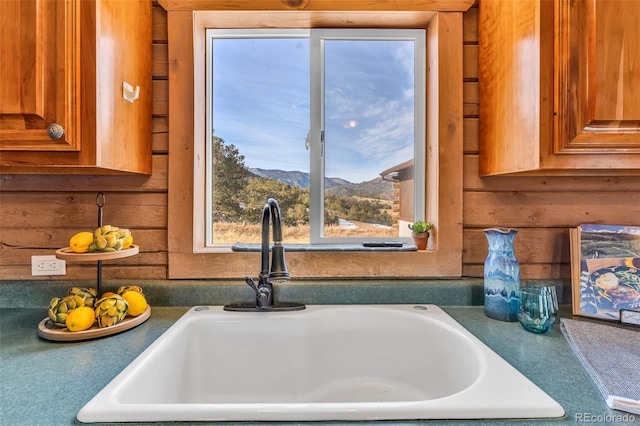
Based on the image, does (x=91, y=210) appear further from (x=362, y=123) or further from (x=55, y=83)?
(x=362, y=123)

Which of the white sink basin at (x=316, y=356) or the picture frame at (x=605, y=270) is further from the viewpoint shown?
the picture frame at (x=605, y=270)

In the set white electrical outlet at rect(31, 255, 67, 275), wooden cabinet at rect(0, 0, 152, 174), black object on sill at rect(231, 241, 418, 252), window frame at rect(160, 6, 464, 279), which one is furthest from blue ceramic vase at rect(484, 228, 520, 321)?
white electrical outlet at rect(31, 255, 67, 275)

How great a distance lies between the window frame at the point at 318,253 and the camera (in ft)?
3.76

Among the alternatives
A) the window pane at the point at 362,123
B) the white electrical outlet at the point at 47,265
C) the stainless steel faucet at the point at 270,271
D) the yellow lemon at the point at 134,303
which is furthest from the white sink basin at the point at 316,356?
the white electrical outlet at the point at 47,265

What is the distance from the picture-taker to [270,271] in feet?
3.17

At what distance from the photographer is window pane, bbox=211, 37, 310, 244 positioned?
1345mm

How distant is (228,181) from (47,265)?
71 cm

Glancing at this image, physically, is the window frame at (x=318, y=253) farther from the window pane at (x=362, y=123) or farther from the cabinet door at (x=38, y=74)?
the cabinet door at (x=38, y=74)

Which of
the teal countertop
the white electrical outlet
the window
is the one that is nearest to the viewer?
the teal countertop

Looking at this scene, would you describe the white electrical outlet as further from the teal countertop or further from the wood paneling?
the teal countertop

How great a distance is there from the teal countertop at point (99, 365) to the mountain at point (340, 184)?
1.87ft

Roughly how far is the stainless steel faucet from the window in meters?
0.32

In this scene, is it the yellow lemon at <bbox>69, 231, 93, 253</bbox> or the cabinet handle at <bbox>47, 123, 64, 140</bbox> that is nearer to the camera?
the cabinet handle at <bbox>47, 123, 64, 140</bbox>

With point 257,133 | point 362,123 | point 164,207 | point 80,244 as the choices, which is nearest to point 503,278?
point 362,123
